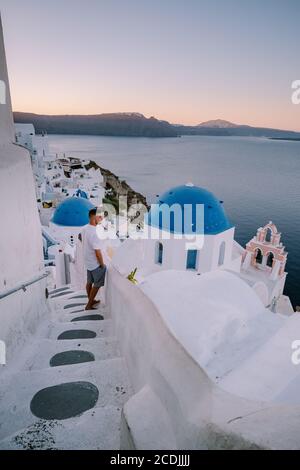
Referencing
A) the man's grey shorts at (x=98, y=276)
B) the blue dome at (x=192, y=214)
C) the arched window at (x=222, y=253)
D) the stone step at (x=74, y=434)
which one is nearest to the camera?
the stone step at (x=74, y=434)

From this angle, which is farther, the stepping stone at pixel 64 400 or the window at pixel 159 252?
the window at pixel 159 252

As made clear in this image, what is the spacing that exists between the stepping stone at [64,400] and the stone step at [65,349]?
0.52m

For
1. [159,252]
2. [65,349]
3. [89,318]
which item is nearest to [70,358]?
[65,349]

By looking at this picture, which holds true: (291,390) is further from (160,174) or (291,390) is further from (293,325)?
(160,174)

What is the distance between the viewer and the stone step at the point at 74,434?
79.6 inches

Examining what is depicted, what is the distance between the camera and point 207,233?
11500mm

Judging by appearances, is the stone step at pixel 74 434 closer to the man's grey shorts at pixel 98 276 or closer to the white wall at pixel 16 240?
the white wall at pixel 16 240

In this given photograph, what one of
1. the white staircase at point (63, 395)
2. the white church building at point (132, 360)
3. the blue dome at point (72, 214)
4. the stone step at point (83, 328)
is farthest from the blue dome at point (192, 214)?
the white staircase at point (63, 395)

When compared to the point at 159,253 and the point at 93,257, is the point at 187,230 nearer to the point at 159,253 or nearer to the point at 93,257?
the point at 159,253

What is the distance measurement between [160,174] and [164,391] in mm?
90769

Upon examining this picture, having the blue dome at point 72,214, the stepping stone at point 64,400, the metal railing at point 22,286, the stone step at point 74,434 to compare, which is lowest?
the blue dome at point 72,214

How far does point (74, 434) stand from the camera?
212 cm

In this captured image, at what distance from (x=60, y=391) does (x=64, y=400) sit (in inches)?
4.1

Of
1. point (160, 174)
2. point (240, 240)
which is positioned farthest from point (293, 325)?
point (160, 174)
